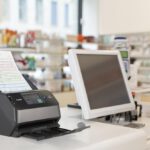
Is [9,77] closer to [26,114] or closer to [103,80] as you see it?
[26,114]

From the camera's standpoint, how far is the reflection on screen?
1530 millimetres

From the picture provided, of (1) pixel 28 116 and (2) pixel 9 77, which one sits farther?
(2) pixel 9 77

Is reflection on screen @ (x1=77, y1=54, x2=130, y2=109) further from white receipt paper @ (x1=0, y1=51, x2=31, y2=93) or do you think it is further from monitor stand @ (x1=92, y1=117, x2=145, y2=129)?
white receipt paper @ (x1=0, y1=51, x2=31, y2=93)

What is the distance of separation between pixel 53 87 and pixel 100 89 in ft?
11.7

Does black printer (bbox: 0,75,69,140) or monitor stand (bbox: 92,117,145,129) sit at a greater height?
black printer (bbox: 0,75,69,140)

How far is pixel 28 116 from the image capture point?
49.0 inches

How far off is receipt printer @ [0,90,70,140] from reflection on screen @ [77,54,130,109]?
25 cm

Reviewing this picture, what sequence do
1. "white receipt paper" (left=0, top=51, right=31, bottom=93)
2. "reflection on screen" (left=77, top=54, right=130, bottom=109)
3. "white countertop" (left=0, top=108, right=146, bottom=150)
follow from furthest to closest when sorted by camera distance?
"reflection on screen" (left=77, top=54, right=130, bottom=109)
"white receipt paper" (left=0, top=51, right=31, bottom=93)
"white countertop" (left=0, top=108, right=146, bottom=150)

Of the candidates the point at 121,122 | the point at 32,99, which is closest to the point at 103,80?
the point at 121,122

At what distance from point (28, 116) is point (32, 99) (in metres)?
0.09

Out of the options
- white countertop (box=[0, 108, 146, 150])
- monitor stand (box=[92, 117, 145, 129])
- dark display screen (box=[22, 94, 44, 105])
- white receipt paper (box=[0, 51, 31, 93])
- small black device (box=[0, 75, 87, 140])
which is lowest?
monitor stand (box=[92, 117, 145, 129])

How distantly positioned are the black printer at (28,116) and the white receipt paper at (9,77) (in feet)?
0.23

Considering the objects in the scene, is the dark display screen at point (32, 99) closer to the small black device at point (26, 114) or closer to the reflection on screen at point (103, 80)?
the small black device at point (26, 114)

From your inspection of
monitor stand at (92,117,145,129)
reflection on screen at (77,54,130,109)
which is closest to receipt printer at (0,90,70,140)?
reflection on screen at (77,54,130,109)
